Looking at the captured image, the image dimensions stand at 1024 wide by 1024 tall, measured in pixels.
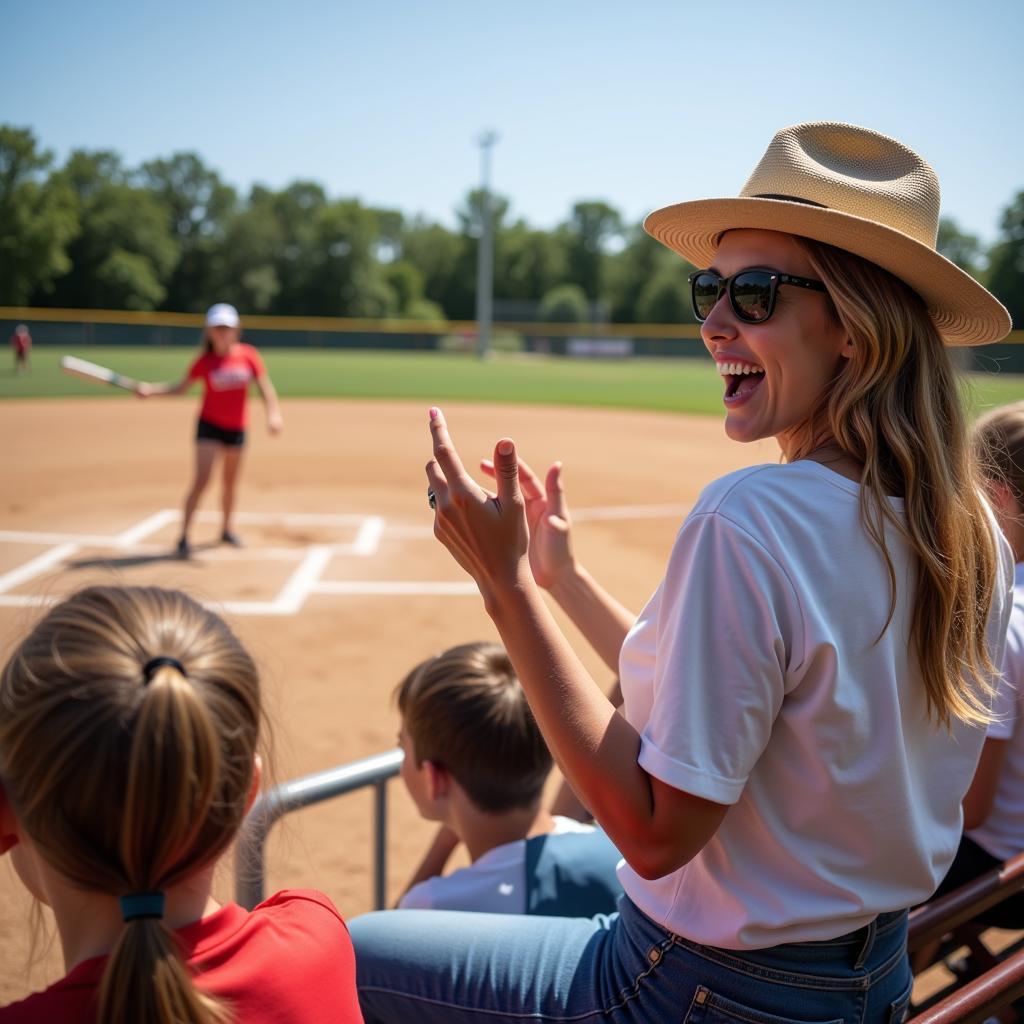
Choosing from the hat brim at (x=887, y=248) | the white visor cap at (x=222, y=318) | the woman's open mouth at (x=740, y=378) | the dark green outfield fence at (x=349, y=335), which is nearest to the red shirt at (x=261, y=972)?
the woman's open mouth at (x=740, y=378)

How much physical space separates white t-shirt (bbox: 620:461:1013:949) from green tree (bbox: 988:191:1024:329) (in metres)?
54.8

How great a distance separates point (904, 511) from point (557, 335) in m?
54.1

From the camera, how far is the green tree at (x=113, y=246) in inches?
2061

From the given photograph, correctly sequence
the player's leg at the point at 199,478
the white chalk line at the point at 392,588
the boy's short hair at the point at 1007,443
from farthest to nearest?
the player's leg at the point at 199,478 → the white chalk line at the point at 392,588 → the boy's short hair at the point at 1007,443

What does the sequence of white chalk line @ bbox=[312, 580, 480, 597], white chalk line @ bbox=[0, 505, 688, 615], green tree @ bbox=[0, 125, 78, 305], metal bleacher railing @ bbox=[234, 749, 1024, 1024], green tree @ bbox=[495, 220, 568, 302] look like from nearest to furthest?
metal bleacher railing @ bbox=[234, 749, 1024, 1024] → white chalk line @ bbox=[0, 505, 688, 615] → white chalk line @ bbox=[312, 580, 480, 597] → green tree @ bbox=[0, 125, 78, 305] → green tree @ bbox=[495, 220, 568, 302]

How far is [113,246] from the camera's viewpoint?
181ft

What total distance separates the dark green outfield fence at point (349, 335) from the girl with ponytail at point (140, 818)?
31.6 meters

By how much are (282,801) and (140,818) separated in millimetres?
923

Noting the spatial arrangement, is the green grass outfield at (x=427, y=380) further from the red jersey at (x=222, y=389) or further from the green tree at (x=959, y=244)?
the green tree at (x=959, y=244)

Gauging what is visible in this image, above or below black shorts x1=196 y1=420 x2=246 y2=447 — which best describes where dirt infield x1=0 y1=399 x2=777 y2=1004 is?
below

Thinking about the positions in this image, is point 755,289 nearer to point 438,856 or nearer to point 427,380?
point 438,856

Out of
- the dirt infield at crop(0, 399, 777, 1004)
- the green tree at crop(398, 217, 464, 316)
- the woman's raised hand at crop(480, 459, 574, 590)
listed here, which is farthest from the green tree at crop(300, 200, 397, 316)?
the woman's raised hand at crop(480, 459, 574, 590)

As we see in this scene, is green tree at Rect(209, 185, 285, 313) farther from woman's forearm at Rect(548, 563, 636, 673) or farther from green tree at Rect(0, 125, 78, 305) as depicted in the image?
woman's forearm at Rect(548, 563, 636, 673)

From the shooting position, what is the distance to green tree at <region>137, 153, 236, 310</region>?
62500 mm
